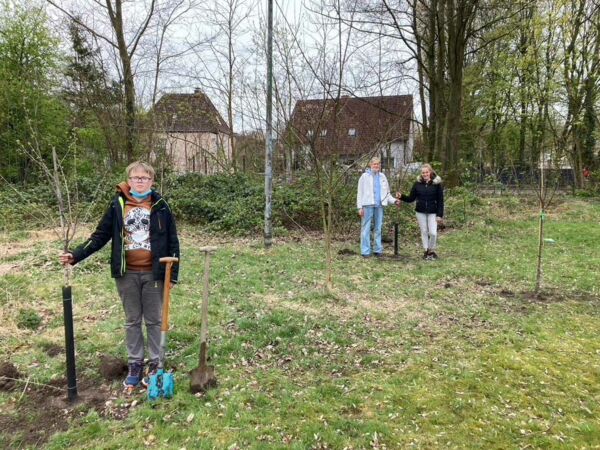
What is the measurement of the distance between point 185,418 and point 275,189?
8.98 metres

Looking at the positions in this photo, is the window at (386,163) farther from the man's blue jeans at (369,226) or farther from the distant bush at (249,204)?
the man's blue jeans at (369,226)

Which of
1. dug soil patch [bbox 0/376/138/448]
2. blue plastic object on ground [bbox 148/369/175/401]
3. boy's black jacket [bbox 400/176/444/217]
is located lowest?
dug soil patch [bbox 0/376/138/448]

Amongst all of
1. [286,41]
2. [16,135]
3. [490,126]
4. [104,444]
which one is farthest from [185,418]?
[490,126]

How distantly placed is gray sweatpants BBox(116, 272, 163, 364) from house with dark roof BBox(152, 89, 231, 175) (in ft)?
34.1

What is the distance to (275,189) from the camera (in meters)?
11.8

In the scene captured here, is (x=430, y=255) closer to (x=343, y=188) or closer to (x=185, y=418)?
(x=343, y=188)

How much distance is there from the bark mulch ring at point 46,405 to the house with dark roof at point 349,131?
354 centimetres

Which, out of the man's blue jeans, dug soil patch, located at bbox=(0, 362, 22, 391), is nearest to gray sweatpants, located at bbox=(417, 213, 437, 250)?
the man's blue jeans

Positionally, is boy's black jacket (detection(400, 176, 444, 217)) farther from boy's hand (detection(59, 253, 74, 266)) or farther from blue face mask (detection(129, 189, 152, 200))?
boy's hand (detection(59, 253, 74, 266))

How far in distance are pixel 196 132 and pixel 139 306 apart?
37.1 ft

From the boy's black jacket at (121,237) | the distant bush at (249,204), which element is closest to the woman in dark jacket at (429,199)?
the distant bush at (249,204)

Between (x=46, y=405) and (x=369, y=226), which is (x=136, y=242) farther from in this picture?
(x=369, y=226)

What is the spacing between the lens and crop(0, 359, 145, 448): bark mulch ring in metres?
2.98

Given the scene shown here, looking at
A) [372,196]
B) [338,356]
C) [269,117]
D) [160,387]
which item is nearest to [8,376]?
[160,387]
